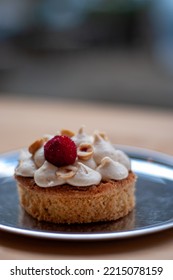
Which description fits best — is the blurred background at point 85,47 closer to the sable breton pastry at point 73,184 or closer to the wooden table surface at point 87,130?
the wooden table surface at point 87,130

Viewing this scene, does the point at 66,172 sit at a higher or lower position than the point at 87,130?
higher

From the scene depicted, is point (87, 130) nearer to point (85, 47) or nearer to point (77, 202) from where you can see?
point (77, 202)

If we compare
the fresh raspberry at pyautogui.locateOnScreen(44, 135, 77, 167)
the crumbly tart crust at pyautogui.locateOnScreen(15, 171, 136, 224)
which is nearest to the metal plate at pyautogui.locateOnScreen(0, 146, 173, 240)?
the crumbly tart crust at pyautogui.locateOnScreen(15, 171, 136, 224)

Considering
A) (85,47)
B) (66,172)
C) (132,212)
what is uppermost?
(66,172)

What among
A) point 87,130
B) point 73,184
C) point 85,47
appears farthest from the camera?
point 85,47

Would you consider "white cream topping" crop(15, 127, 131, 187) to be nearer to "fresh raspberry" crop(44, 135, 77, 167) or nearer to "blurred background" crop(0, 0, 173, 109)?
"fresh raspberry" crop(44, 135, 77, 167)

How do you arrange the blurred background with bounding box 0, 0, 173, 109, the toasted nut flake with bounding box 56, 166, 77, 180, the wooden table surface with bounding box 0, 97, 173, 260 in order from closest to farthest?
the wooden table surface with bounding box 0, 97, 173, 260
the toasted nut flake with bounding box 56, 166, 77, 180
the blurred background with bounding box 0, 0, 173, 109

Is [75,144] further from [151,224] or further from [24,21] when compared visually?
[24,21]

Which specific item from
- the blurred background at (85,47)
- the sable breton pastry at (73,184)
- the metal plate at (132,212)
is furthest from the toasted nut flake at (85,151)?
the blurred background at (85,47)

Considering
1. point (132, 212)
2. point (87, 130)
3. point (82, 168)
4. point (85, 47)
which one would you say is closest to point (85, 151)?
point (82, 168)

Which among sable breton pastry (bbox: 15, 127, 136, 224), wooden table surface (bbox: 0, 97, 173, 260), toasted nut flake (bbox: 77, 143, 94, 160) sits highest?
toasted nut flake (bbox: 77, 143, 94, 160)
